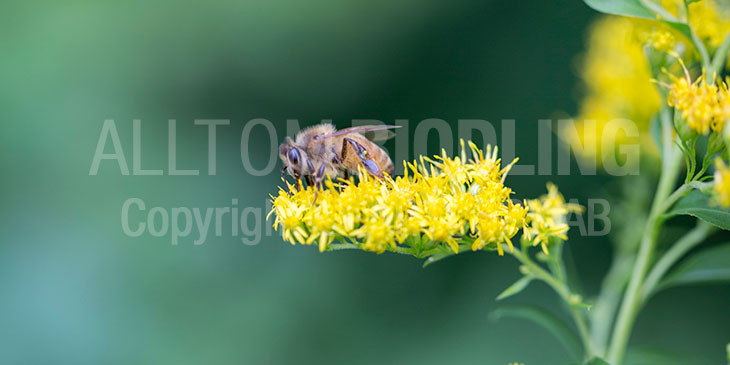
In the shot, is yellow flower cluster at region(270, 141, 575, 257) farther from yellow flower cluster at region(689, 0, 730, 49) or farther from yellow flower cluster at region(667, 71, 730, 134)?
yellow flower cluster at region(689, 0, 730, 49)

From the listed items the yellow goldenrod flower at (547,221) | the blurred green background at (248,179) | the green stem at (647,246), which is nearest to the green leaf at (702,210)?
the green stem at (647,246)

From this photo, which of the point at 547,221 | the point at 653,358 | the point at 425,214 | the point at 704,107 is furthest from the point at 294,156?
the point at 653,358

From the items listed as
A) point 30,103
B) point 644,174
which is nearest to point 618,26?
point 644,174

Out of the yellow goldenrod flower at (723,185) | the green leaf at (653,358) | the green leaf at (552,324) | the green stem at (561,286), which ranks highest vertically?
the yellow goldenrod flower at (723,185)

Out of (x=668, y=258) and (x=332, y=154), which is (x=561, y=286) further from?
(x=332, y=154)

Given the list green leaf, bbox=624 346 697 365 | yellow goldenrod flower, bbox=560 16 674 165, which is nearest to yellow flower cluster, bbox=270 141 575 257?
green leaf, bbox=624 346 697 365

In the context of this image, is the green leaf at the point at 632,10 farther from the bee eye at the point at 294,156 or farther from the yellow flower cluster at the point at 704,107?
the bee eye at the point at 294,156

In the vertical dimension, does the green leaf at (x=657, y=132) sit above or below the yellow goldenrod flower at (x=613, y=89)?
below

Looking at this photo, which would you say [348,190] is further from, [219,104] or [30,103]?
[30,103]
